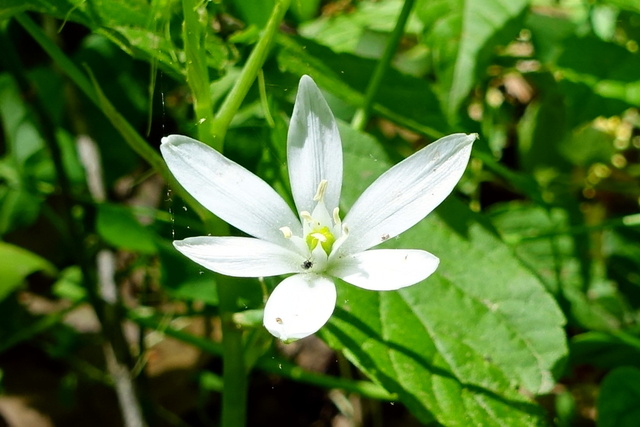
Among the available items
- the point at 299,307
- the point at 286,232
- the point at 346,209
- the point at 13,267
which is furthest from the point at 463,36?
the point at 13,267

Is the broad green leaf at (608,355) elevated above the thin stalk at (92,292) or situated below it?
below

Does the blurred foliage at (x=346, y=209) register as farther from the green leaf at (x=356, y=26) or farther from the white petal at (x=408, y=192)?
the white petal at (x=408, y=192)

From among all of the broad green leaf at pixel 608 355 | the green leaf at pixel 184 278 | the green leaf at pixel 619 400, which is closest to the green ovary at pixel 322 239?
the green leaf at pixel 184 278

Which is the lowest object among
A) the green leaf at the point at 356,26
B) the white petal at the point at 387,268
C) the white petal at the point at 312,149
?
the white petal at the point at 387,268

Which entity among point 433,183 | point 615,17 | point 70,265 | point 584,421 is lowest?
point 584,421

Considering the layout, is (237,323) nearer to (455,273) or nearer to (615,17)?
(455,273)

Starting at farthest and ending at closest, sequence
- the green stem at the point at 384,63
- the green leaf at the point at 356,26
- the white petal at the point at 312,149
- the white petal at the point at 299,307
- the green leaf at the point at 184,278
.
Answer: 1. the green leaf at the point at 356,26
2. the green leaf at the point at 184,278
3. the green stem at the point at 384,63
4. the white petal at the point at 312,149
5. the white petal at the point at 299,307

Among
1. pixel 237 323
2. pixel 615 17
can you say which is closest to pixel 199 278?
pixel 237 323
